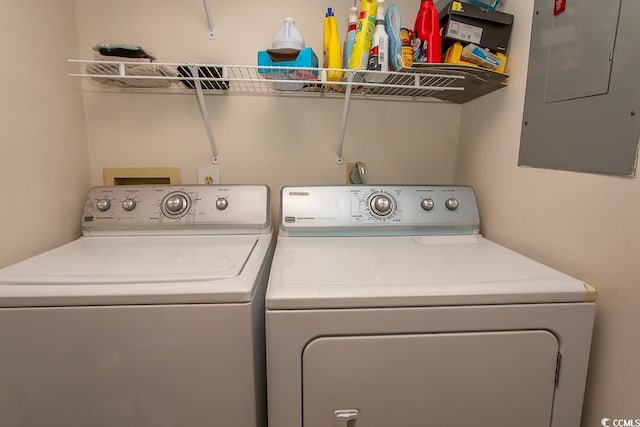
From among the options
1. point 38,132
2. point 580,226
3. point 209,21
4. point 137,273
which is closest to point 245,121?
point 209,21

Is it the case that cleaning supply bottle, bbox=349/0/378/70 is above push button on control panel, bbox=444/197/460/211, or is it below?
above

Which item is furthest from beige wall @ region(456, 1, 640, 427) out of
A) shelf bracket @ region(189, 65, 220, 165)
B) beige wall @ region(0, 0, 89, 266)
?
beige wall @ region(0, 0, 89, 266)

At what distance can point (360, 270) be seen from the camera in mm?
875

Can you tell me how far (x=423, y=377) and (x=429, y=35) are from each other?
115 cm

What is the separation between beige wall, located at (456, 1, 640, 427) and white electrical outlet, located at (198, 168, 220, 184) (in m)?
1.21

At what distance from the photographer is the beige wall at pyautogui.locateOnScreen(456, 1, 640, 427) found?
A: 77 centimetres

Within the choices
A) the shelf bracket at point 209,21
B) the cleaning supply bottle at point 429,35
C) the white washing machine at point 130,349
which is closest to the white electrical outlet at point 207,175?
the shelf bracket at point 209,21

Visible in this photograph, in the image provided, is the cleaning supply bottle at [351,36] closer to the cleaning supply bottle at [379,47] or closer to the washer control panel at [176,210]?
the cleaning supply bottle at [379,47]

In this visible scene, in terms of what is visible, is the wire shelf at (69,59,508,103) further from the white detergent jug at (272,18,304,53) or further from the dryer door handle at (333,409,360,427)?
the dryer door handle at (333,409,360,427)

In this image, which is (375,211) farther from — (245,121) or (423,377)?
(245,121)

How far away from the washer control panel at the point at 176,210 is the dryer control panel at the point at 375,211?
135 millimetres

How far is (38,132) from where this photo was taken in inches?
43.5

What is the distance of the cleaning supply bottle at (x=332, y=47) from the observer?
49.6 inches

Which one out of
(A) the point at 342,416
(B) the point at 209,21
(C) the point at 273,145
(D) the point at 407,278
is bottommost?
(A) the point at 342,416
